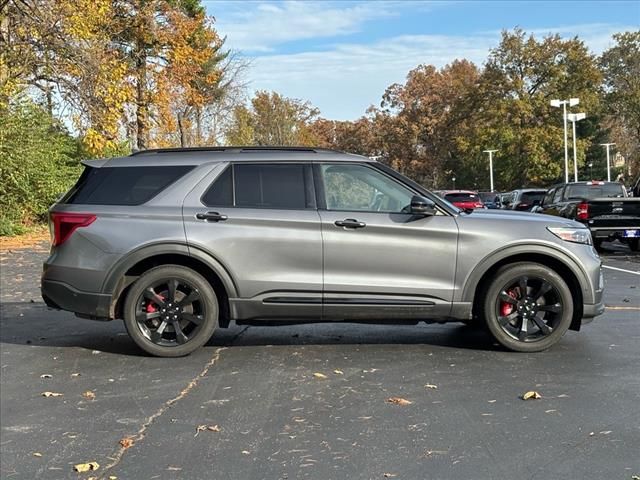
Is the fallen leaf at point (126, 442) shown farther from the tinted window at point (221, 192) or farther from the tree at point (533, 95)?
the tree at point (533, 95)

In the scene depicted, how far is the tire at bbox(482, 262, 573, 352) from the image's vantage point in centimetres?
→ 597

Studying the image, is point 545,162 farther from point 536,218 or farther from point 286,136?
point 536,218

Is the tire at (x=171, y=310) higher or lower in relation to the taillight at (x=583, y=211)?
lower

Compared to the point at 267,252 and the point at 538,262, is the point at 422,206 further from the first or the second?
the point at 267,252

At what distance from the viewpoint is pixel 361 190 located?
239 inches

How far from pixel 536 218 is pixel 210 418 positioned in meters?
3.42

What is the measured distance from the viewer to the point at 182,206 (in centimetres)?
603

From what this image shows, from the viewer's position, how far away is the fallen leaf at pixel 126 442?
412cm

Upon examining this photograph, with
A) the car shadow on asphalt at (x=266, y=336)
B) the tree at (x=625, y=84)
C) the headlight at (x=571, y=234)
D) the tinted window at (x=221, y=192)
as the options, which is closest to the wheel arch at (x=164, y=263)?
the tinted window at (x=221, y=192)

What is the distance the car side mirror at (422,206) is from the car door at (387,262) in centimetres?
6

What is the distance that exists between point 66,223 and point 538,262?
423 centimetres

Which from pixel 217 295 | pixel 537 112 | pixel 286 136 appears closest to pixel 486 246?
pixel 217 295

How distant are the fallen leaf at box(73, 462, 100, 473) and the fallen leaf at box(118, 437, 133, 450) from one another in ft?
0.84

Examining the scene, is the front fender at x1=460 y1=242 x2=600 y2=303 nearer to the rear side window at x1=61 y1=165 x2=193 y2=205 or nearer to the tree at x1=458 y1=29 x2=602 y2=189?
the rear side window at x1=61 y1=165 x2=193 y2=205
